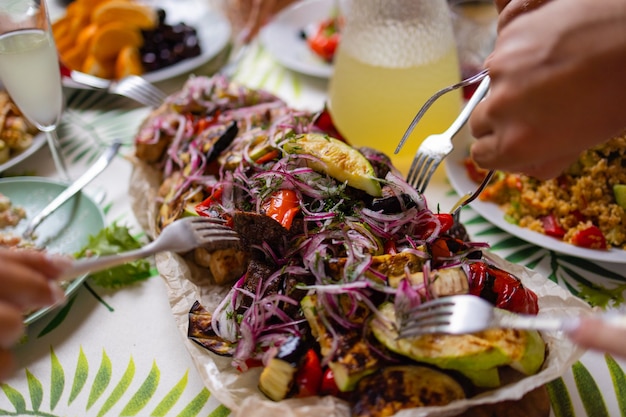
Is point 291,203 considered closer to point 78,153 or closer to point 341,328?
point 341,328

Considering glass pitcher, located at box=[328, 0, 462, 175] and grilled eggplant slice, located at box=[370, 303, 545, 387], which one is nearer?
grilled eggplant slice, located at box=[370, 303, 545, 387]

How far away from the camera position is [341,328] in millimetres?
1132

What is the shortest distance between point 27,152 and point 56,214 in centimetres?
41

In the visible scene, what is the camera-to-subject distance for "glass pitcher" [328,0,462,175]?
1.87 metres

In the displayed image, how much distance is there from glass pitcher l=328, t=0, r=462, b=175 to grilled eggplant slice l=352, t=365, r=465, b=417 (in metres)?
1.07

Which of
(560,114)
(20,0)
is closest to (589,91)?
(560,114)

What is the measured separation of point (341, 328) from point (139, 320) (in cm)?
70

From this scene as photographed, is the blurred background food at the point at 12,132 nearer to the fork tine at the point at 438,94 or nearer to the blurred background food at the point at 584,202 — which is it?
the fork tine at the point at 438,94

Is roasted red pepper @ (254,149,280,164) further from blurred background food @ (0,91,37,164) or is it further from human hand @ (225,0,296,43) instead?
human hand @ (225,0,296,43)

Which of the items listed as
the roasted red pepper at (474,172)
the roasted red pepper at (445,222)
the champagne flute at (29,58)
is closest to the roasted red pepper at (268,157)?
the roasted red pepper at (445,222)

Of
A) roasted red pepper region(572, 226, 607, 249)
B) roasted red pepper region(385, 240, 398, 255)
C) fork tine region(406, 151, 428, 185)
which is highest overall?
fork tine region(406, 151, 428, 185)

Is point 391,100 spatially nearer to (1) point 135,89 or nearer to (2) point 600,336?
(1) point 135,89

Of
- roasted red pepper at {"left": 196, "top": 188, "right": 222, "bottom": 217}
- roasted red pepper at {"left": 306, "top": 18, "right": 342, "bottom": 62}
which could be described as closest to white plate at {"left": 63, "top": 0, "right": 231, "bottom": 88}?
roasted red pepper at {"left": 306, "top": 18, "right": 342, "bottom": 62}

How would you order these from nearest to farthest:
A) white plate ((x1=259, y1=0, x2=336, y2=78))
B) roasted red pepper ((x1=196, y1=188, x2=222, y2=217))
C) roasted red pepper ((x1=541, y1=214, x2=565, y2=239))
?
roasted red pepper ((x1=196, y1=188, x2=222, y2=217)) → roasted red pepper ((x1=541, y1=214, x2=565, y2=239)) → white plate ((x1=259, y1=0, x2=336, y2=78))
